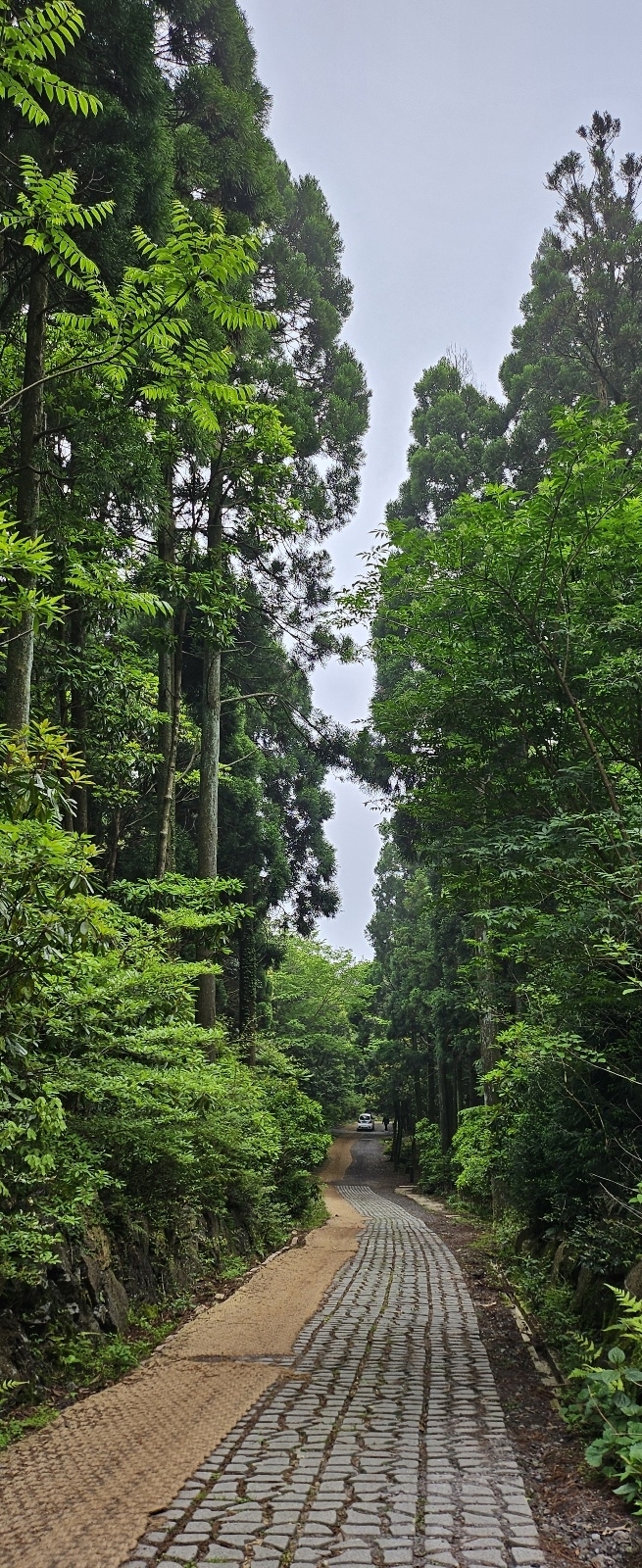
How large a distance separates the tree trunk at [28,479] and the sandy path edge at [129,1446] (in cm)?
383

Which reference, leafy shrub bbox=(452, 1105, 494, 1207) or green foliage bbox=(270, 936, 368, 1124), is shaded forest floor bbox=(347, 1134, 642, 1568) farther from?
green foliage bbox=(270, 936, 368, 1124)

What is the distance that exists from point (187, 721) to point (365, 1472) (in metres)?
12.5

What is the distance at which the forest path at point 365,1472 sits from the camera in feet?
10.9

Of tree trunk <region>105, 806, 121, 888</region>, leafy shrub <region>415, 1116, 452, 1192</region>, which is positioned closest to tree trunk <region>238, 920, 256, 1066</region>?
tree trunk <region>105, 806, 121, 888</region>

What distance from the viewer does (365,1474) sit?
411cm

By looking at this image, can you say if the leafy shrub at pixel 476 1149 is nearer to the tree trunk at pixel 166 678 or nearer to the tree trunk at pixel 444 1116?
the tree trunk at pixel 166 678

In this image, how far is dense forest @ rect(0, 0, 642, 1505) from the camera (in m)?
4.79

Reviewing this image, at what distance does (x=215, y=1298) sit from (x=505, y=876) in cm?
575

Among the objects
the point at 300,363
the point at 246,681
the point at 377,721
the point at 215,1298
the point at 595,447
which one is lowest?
the point at 215,1298

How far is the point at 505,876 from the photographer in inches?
225

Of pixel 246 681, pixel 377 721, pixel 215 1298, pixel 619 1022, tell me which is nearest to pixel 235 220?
pixel 246 681

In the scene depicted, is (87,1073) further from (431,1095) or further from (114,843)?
(431,1095)

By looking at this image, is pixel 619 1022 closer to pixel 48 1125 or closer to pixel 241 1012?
pixel 48 1125

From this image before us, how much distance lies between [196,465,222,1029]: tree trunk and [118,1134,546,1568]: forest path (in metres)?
6.25
